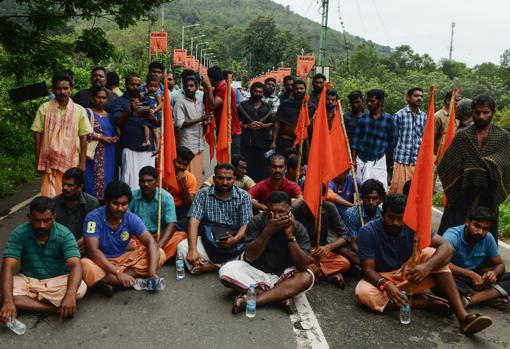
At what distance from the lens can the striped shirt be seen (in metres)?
4.06

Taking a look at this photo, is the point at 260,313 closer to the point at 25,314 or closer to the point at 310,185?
the point at 310,185

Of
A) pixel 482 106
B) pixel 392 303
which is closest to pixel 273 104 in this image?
pixel 482 106

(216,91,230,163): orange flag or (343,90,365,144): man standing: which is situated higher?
(343,90,365,144): man standing

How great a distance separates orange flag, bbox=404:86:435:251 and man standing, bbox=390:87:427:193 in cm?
240

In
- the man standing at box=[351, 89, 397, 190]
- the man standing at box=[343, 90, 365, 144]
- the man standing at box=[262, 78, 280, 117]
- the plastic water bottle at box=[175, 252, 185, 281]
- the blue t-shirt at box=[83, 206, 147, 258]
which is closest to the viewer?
the blue t-shirt at box=[83, 206, 147, 258]

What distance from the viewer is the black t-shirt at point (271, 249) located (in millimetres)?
4590

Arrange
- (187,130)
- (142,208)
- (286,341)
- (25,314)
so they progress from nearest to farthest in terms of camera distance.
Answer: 1. (286,341)
2. (25,314)
3. (142,208)
4. (187,130)

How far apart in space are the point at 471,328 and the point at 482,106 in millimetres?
2272

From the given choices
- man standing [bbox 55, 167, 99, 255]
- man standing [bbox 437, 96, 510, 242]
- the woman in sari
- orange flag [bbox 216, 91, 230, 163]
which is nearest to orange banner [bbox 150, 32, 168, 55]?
orange flag [bbox 216, 91, 230, 163]

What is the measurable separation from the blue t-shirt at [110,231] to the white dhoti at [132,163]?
173 centimetres

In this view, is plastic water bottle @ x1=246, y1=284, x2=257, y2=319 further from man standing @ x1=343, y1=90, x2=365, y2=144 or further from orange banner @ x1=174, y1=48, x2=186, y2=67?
orange banner @ x1=174, y1=48, x2=186, y2=67

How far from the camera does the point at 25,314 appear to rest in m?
4.05

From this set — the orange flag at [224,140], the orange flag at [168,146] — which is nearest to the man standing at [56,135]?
the orange flag at [168,146]

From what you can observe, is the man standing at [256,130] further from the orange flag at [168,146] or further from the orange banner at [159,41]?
the orange banner at [159,41]
